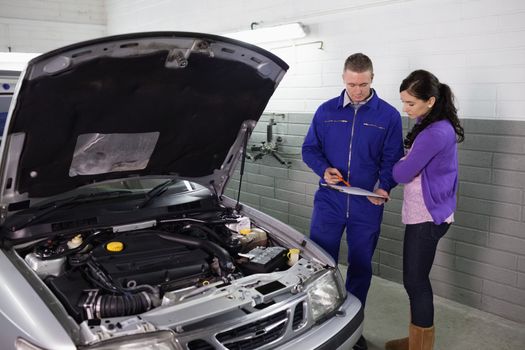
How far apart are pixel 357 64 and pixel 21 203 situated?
1819mm

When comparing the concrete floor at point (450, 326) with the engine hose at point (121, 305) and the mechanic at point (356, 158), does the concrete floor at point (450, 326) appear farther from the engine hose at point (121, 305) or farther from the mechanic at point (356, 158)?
the engine hose at point (121, 305)

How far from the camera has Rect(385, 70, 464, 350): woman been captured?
7.66 ft

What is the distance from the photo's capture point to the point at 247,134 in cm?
262

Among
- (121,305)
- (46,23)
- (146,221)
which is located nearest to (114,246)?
(146,221)

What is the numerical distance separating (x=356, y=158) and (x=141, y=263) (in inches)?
53.4

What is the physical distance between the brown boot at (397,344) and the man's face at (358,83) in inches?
57.3

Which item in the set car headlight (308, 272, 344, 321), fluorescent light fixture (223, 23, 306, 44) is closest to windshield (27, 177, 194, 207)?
car headlight (308, 272, 344, 321)

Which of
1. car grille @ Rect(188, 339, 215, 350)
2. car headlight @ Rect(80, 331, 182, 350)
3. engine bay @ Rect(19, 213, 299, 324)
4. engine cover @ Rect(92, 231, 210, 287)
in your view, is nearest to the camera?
car headlight @ Rect(80, 331, 182, 350)

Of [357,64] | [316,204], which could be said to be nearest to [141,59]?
[357,64]

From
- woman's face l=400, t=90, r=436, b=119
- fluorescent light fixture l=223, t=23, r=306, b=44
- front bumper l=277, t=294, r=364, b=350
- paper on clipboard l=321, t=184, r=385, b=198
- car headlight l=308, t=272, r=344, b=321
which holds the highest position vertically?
fluorescent light fixture l=223, t=23, r=306, b=44

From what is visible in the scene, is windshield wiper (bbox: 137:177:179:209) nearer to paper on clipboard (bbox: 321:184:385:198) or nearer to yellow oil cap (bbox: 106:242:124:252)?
yellow oil cap (bbox: 106:242:124:252)

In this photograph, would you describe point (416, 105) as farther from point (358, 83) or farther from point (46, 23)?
point (46, 23)

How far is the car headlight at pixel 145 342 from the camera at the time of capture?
1511mm

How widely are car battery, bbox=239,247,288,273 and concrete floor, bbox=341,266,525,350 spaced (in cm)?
108
